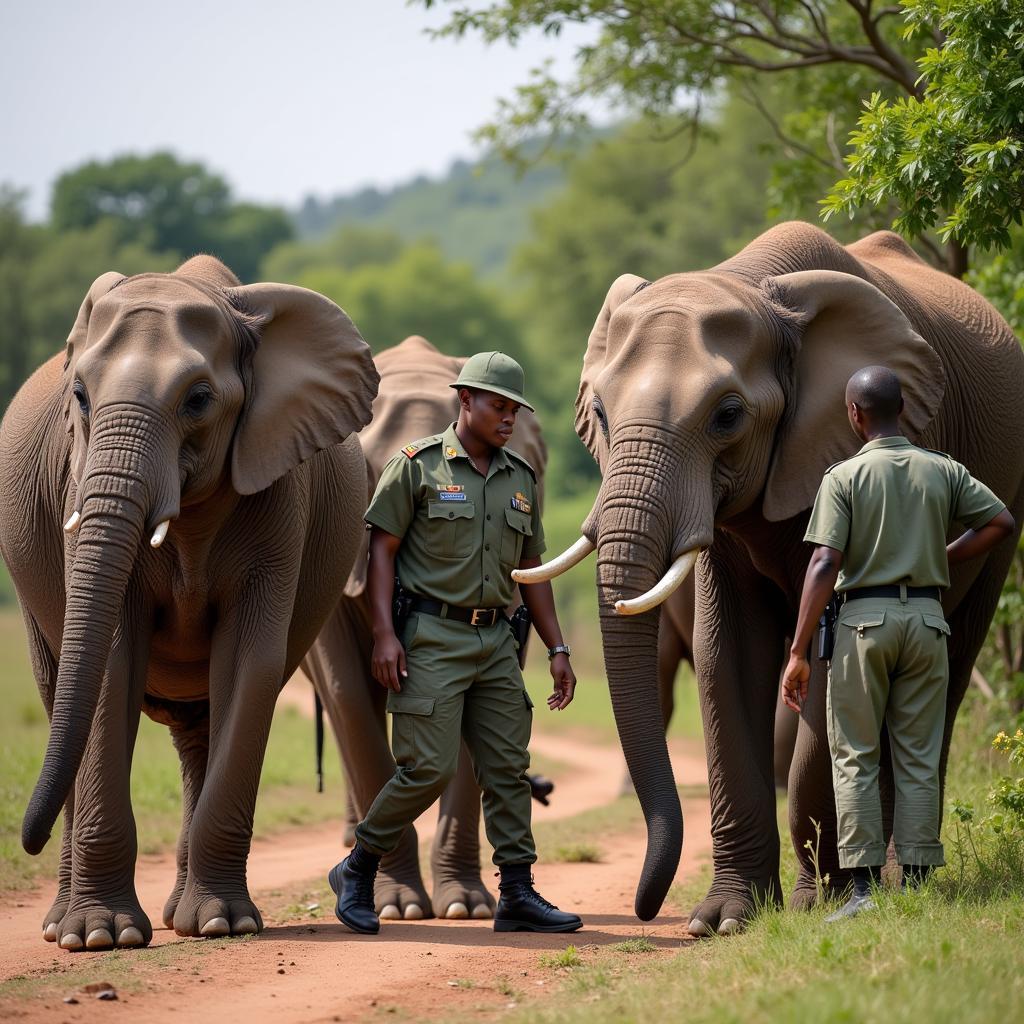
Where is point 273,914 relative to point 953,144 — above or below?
below

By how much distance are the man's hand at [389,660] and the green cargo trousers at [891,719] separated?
6.36ft

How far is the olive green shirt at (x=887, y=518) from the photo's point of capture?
274 inches

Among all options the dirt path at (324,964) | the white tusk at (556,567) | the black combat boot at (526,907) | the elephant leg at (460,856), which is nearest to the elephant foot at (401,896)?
the elephant leg at (460,856)

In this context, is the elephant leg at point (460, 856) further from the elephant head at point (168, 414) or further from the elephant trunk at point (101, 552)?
the elephant trunk at point (101, 552)

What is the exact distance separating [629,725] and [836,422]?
1759 mm

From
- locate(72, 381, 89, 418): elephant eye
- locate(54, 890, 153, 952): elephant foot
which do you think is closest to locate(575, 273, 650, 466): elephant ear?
locate(72, 381, 89, 418): elephant eye

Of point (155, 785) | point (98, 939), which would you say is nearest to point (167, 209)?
point (155, 785)

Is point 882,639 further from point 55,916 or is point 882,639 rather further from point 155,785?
point 155,785

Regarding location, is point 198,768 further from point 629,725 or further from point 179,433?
point 629,725

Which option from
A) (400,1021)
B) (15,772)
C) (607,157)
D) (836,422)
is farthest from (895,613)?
(607,157)

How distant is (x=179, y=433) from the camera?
7.79 m

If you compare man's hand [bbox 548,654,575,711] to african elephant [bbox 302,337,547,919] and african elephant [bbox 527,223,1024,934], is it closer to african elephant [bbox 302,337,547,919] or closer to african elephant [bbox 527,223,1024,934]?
african elephant [bbox 527,223,1024,934]

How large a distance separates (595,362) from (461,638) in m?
1.60

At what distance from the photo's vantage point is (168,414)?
7.68 meters
